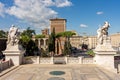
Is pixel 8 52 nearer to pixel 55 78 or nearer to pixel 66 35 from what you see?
pixel 55 78

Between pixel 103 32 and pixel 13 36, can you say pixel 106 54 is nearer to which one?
pixel 103 32

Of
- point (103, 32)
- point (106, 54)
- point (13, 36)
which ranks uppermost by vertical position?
point (103, 32)

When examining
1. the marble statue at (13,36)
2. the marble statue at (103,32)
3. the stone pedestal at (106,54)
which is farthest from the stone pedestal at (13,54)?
the marble statue at (103,32)

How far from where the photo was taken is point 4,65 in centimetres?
1379

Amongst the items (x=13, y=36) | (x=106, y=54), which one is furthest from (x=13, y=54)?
(x=106, y=54)

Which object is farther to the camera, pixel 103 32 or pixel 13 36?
pixel 103 32

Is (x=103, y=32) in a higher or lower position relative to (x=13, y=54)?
higher

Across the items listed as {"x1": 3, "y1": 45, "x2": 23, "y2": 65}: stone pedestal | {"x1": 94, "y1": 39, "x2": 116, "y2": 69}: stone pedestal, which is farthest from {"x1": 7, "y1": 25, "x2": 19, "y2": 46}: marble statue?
{"x1": 94, "y1": 39, "x2": 116, "y2": 69}: stone pedestal

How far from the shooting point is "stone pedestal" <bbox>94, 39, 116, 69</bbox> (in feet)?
52.7

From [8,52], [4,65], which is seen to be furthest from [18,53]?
[4,65]

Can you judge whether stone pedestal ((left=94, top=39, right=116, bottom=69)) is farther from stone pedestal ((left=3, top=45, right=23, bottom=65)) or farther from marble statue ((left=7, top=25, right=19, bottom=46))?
marble statue ((left=7, top=25, right=19, bottom=46))

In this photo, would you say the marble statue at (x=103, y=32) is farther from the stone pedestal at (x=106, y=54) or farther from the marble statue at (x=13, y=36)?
the marble statue at (x=13, y=36)

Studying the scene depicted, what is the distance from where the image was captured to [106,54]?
635 inches

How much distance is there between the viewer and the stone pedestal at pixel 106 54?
1608cm
